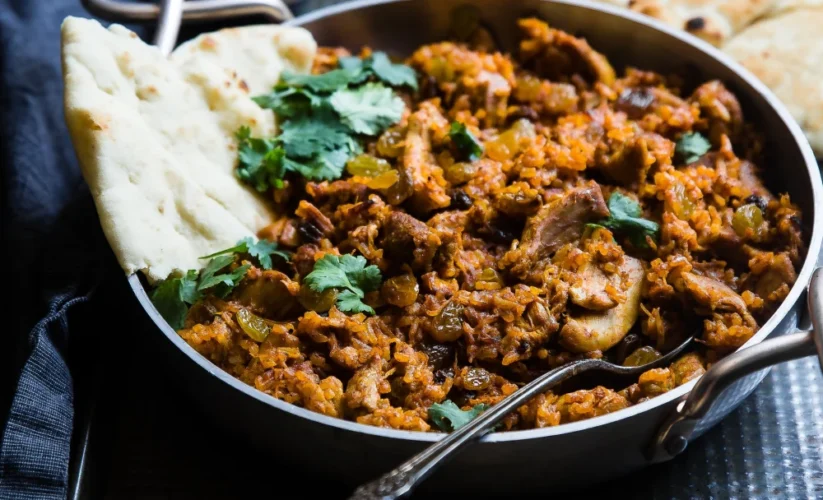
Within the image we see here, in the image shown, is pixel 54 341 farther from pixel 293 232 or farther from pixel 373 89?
pixel 373 89

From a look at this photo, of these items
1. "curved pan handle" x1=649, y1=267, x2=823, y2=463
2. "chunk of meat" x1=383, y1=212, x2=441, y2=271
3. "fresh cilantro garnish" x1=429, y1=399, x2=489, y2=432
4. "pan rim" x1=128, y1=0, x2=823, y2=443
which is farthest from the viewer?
"chunk of meat" x1=383, y1=212, x2=441, y2=271

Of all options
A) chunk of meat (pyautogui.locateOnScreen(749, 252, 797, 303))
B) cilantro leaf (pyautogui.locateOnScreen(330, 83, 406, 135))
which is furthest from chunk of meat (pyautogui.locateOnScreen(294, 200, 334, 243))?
chunk of meat (pyautogui.locateOnScreen(749, 252, 797, 303))

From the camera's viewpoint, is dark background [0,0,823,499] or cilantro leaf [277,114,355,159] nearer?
dark background [0,0,823,499]

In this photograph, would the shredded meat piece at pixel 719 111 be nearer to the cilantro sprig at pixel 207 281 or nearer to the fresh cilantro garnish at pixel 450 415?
the fresh cilantro garnish at pixel 450 415

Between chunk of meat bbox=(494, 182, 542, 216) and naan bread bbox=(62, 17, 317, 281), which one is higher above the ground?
chunk of meat bbox=(494, 182, 542, 216)

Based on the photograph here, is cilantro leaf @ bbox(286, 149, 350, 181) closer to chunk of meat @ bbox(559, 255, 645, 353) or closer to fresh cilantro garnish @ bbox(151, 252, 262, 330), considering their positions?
fresh cilantro garnish @ bbox(151, 252, 262, 330)

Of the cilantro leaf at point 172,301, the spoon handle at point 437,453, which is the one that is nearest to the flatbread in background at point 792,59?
the spoon handle at point 437,453

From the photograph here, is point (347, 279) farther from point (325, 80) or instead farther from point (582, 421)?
point (325, 80)
